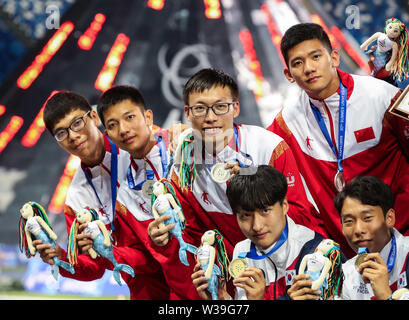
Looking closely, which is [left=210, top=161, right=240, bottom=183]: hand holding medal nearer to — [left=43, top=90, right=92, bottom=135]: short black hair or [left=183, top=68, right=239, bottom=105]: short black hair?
[left=183, top=68, right=239, bottom=105]: short black hair

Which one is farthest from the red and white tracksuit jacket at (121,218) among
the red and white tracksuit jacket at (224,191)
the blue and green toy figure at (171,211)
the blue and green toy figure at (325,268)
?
the blue and green toy figure at (325,268)

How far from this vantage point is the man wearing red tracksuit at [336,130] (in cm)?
264

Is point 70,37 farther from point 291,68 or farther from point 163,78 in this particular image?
point 291,68

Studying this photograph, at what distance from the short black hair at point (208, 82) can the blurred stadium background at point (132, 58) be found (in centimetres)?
226

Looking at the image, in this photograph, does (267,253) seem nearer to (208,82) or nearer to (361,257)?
(361,257)

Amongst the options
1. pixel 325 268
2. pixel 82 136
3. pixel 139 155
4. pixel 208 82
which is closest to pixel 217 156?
pixel 208 82

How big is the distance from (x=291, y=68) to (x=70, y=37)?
3.76 m

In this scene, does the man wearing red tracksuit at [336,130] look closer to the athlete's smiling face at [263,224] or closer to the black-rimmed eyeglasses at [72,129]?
the athlete's smiling face at [263,224]

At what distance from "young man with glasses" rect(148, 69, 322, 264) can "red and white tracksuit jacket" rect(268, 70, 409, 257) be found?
26cm

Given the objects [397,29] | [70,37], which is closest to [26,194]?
[70,37]

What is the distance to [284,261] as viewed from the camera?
86.1 inches

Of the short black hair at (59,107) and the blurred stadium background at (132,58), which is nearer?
the short black hair at (59,107)

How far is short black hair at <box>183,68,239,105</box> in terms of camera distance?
2.52 metres

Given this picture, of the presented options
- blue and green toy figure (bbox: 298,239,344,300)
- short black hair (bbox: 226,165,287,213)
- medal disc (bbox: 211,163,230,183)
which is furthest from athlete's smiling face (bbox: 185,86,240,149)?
blue and green toy figure (bbox: 298,239,344,300)
